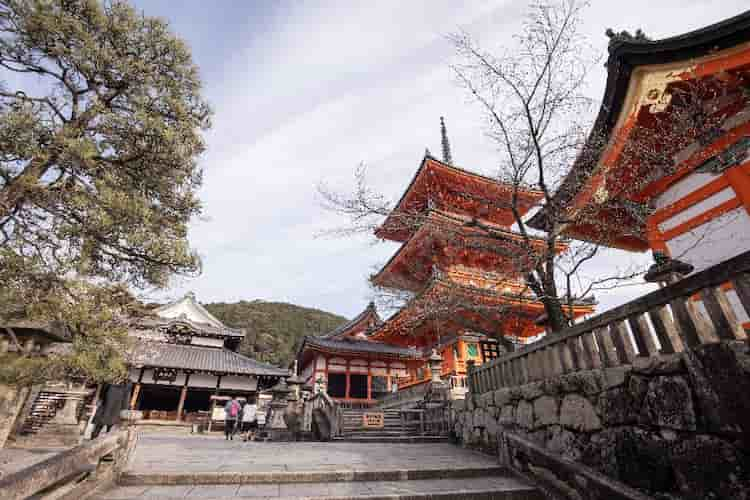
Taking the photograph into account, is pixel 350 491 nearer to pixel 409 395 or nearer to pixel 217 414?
pixel 409 395

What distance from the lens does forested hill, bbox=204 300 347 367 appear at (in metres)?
63.2

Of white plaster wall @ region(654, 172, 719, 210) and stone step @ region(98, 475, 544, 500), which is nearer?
stone step @ region(98, 475, 544, 500)

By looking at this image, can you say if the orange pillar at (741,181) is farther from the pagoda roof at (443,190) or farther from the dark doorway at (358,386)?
the dark doorway at (358,386)

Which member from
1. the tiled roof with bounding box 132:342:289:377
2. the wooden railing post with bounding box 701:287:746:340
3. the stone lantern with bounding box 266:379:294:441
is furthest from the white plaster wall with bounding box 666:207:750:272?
the tiled roof with bounding box 132:342:289:377

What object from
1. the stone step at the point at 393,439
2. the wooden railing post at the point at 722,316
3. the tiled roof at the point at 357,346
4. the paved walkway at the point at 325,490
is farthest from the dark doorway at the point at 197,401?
the wooden railing post at the point at 722,316

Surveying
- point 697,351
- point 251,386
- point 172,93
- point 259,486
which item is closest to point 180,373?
point 251,386

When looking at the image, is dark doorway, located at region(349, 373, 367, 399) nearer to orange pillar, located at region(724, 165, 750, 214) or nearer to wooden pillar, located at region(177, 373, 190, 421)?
wooden pillar, located at region(177, 373, 190, 421)

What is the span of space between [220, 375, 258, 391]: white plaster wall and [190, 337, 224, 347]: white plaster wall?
4.64m

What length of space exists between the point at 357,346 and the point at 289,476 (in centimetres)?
2068

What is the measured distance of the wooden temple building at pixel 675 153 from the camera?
547cm

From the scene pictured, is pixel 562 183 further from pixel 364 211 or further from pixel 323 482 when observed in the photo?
pixel 323 482

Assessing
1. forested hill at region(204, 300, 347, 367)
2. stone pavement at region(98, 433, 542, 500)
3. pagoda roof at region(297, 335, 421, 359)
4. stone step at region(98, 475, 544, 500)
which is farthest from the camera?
forested hill at region(204, 300, 347, 367)

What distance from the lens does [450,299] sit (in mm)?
7953

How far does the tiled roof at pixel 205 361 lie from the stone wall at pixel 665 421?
65.5ft
